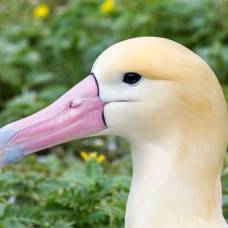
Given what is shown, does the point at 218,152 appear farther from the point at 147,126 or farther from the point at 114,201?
the point at 114,201

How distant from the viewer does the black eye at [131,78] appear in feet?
7.86

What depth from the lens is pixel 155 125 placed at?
7.88ft

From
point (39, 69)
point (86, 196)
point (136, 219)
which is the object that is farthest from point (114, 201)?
point (39, 69)

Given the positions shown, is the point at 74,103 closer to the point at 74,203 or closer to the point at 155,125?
the point at 155,125

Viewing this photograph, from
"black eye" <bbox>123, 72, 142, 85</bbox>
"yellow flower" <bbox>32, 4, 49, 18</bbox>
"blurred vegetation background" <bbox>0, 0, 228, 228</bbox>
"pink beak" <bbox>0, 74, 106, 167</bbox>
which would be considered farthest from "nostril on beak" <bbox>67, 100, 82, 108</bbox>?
"yellow flower" <bbox>32, 4, 49, 18</bbox>

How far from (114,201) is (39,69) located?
7.78ft

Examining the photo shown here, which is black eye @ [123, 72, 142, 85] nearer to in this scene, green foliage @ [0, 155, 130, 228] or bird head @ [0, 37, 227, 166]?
bird head @ [0, 37, 227, 166]

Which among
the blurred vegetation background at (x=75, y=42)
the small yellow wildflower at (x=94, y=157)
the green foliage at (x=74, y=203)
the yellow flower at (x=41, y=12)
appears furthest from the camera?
the yellow flower at (x=41, y=12)

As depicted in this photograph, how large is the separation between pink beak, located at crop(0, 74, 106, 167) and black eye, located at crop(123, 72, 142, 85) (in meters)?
0.10

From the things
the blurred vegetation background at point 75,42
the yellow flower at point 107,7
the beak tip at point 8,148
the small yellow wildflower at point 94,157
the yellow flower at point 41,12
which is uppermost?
the yellow flower at point 41,12

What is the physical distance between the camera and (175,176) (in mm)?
2426

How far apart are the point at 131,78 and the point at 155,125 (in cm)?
13

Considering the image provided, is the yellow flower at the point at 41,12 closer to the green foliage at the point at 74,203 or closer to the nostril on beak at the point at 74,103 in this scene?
the green foliage at the point at 74,203

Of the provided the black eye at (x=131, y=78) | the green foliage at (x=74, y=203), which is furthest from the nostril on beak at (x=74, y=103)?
the green foliage at (x=74, y=203)
